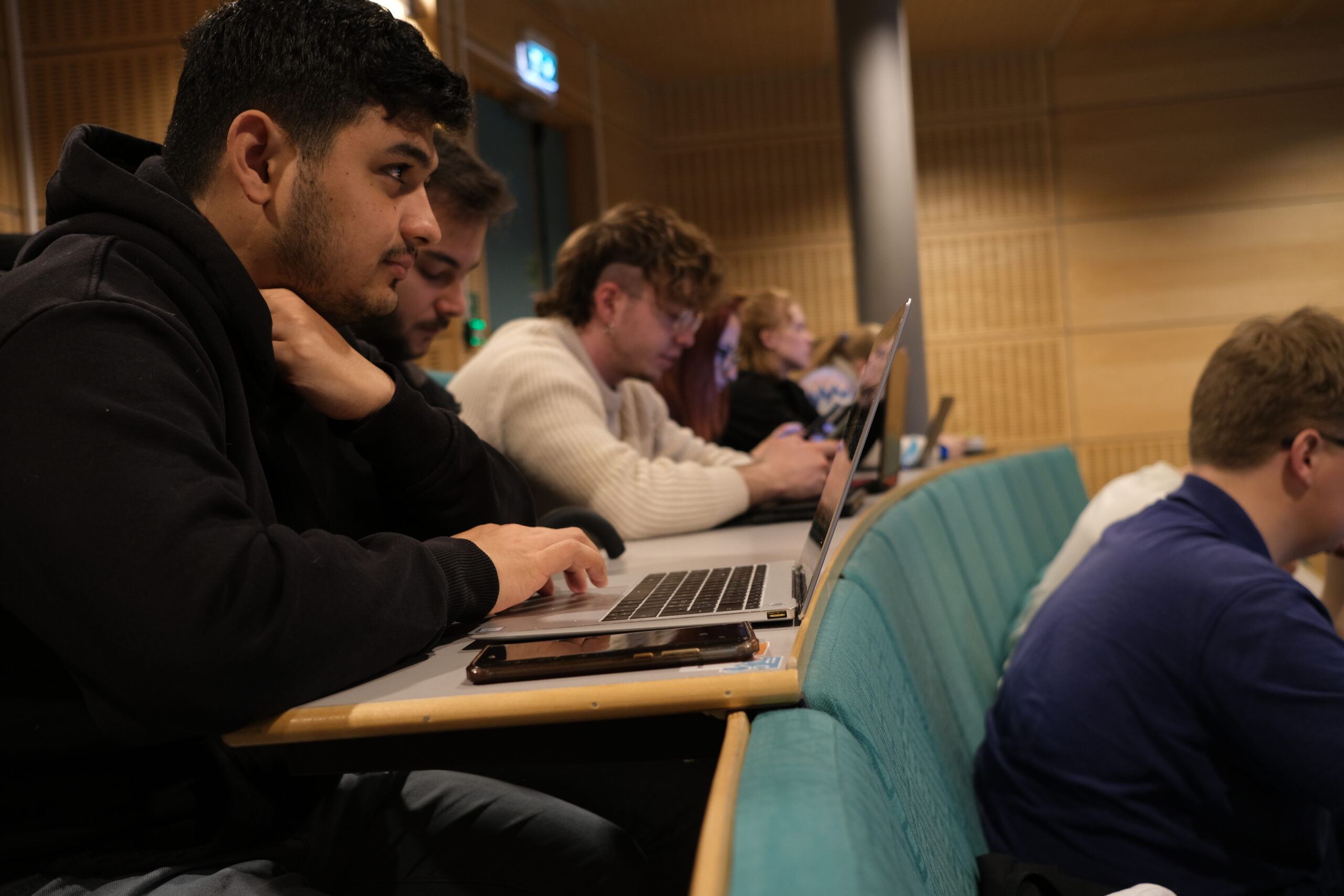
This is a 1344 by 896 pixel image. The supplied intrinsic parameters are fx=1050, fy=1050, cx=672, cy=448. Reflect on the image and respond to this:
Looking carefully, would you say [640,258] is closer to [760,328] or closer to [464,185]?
[464,185]

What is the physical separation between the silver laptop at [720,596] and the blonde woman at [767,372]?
284 centimetres

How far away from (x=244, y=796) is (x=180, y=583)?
26 centimetres

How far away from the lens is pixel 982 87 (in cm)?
746

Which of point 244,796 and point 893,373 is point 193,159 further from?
point 893,373

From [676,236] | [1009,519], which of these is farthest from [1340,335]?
[1009,519]

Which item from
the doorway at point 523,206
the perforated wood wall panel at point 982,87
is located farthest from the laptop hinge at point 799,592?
the perforated wood wall panel at point 982,87

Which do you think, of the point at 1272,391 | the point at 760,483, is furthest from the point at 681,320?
the point at 1272,391

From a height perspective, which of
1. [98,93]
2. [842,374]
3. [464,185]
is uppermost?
[98,93]

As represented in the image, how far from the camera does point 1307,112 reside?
290 inches

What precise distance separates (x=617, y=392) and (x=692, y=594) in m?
1.35

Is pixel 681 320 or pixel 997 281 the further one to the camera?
pixel 997 281

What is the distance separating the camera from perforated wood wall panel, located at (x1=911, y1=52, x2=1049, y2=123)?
7438 millimetres

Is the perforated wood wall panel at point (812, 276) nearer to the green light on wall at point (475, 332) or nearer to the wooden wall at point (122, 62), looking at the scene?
the wooden wall at point (122, 62)

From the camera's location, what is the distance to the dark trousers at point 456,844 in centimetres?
106
